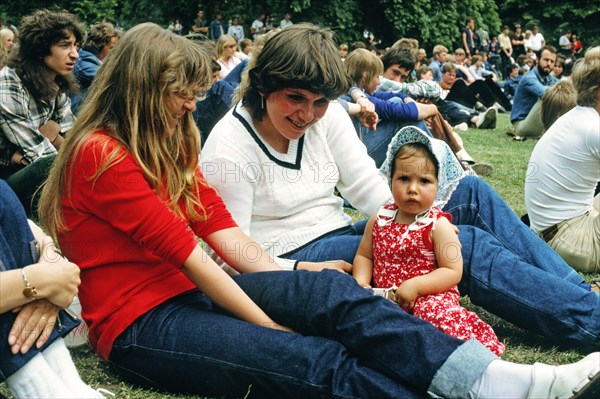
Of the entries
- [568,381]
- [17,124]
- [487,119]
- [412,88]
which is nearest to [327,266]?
[568,381]

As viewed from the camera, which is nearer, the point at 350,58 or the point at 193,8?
the point at 350,58

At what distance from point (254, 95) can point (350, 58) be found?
398cm

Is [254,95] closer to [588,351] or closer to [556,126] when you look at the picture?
[588,351]

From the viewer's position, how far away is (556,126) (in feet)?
14.9

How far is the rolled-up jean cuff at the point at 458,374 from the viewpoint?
2.13 meters

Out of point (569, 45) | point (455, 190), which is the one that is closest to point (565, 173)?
point (455, 190)

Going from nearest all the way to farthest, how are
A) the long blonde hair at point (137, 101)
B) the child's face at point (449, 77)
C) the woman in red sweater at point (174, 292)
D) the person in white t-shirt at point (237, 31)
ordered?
1. the woman in red sweater at point (174, 292)
2. the long blonde hair at point (137, 101)
3. the child's face at point (449, 77)
4. the person in white t-shirt at point (237, 31)

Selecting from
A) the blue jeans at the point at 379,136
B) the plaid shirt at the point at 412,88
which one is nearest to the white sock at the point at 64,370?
the blue jeans at the point at 379,136

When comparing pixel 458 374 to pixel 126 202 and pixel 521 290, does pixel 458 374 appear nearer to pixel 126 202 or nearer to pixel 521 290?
pixel 521 290

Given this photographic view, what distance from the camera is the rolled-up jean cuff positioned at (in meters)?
2.13

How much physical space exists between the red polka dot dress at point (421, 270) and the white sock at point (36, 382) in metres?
1.35

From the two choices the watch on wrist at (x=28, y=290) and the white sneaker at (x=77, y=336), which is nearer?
the watch on wrist at (x=28, y=290)

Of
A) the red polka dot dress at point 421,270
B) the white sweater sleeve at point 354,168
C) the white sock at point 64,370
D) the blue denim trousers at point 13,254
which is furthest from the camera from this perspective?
the white sweater sleeve at point 354,168

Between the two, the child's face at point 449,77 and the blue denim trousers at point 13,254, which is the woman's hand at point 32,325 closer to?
the blue denim trousers at point 13,254
